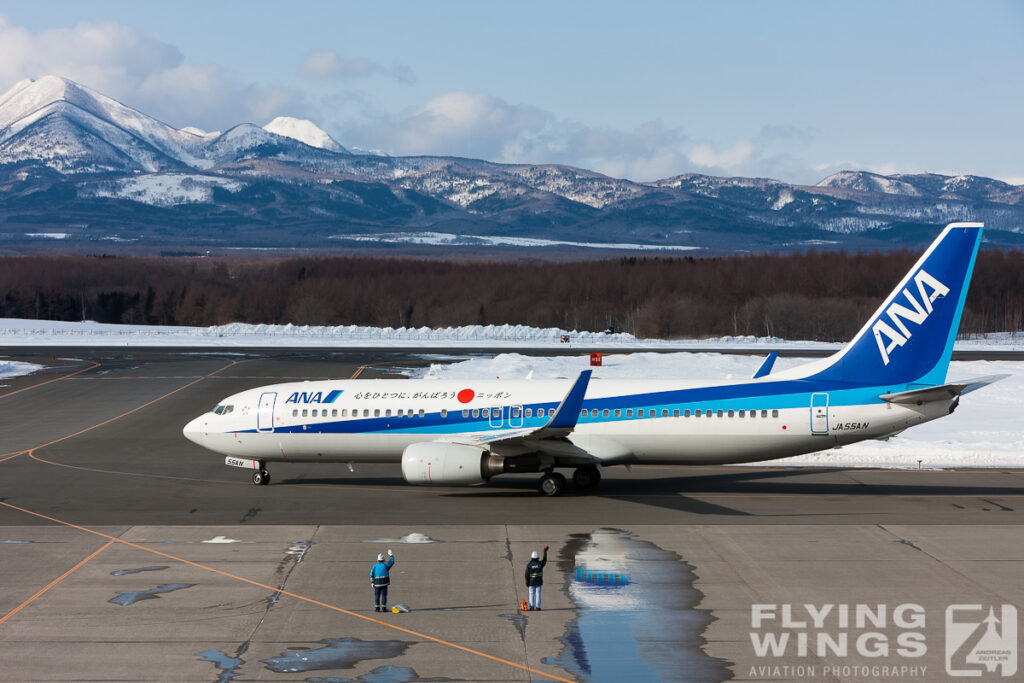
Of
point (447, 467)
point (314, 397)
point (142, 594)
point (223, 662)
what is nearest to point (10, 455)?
point (314, 397)

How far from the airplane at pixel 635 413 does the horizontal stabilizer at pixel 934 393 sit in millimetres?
60

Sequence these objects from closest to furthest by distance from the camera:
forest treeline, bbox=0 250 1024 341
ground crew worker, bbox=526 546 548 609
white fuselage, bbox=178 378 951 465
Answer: ground crew worker, bbox=526 546 548 609
white fuselage, bbox=178 378 951 465
forest treeline, bbox=0 250 1024 341

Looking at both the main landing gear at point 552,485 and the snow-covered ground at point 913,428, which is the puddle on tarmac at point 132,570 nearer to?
the main landing gear at point 552,485

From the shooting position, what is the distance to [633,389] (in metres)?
34.9

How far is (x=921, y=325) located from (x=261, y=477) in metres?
23.8

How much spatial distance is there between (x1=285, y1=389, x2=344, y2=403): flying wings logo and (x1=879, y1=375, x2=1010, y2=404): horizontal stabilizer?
19.0 m

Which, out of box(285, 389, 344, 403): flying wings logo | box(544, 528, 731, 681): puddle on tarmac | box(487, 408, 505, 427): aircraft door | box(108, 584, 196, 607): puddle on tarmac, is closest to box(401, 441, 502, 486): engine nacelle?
box(487, 408, 505, 427): aircraft door

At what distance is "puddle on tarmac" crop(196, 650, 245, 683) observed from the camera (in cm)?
1782

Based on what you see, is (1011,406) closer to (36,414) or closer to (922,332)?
(922,332)

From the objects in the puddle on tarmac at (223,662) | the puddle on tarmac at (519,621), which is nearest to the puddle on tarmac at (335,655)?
the puddle on tarmac at (223,662)

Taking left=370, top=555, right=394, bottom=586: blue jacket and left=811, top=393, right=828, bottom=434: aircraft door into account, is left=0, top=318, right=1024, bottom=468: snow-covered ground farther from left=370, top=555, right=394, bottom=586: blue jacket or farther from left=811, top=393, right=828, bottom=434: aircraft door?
left=370, top=555, right=394, bottom=586: blue jacket

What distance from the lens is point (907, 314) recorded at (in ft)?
110

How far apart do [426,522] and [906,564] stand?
13386 millimetres

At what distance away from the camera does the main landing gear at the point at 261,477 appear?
36.5 meters
